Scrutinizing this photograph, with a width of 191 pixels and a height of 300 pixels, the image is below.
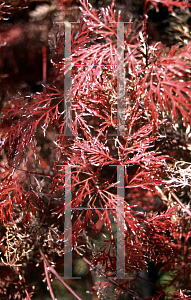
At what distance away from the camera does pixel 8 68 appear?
0.59 m

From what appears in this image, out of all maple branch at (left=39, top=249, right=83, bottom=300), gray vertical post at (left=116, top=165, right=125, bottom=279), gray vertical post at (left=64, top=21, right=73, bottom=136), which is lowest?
maple branch at (left=39, top=249, right=83, bottom=300)

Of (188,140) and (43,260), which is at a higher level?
(188,140)

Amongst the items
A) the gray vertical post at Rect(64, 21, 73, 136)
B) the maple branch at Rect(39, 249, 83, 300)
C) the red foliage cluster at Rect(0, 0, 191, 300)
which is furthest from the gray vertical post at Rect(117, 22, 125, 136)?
the maple branch at Rect(39, 249, 83, 300)

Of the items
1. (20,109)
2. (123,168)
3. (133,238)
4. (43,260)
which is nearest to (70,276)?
(43,260)

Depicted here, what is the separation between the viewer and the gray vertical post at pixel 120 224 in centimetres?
52

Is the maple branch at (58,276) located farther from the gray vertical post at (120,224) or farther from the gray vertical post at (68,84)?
the gray vertical post at (68,84)

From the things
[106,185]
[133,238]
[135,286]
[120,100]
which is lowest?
[135,286]

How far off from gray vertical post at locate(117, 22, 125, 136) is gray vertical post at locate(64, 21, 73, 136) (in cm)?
11

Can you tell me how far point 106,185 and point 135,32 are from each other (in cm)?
37

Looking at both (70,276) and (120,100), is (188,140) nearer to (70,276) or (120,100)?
(120,100)

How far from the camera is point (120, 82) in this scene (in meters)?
0.53

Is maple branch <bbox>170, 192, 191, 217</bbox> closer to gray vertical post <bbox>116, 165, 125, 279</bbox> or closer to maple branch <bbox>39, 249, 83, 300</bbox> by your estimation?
gray vertical post <bbox>116, 165, 125, 279</bbox>

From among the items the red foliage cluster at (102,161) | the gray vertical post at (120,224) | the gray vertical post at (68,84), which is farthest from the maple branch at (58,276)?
the gray vertical post at (68,84)

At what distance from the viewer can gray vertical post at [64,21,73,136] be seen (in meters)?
0.50
